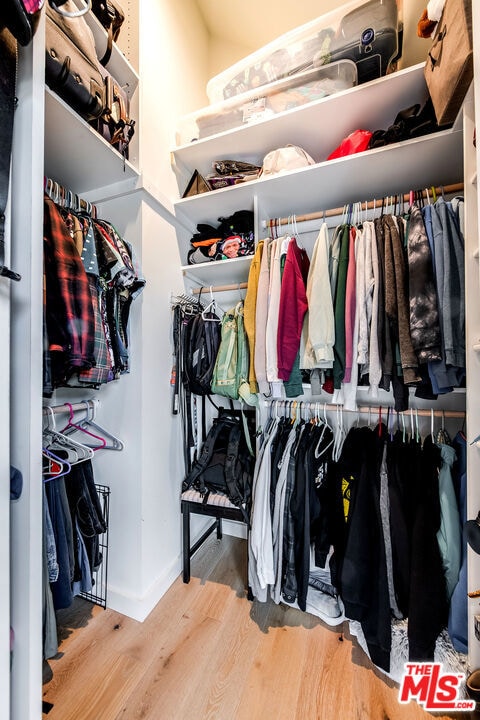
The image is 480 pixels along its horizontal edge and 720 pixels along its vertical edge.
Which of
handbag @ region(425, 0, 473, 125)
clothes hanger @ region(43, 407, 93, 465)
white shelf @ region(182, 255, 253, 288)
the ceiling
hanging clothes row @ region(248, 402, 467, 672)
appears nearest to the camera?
handbag @ region(425, 0, 473, 125)

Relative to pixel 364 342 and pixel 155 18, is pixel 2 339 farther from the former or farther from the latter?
pixel 155 18

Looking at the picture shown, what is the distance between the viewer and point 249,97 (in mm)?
1366

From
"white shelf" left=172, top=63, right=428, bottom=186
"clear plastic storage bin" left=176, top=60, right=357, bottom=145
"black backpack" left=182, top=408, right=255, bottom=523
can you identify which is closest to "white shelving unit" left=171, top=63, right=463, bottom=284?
"white shelf" left=172, top=63, right=428, bottom=186

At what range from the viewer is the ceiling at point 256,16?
1.66m

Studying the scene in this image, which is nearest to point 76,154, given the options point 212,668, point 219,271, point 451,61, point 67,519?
point 219,271

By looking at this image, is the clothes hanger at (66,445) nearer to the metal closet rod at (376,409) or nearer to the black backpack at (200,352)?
the black backpack at (200,352)

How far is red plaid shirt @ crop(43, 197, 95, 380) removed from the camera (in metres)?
0.91

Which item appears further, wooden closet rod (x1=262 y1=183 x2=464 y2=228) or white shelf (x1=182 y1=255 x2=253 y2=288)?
white shelf (x1=182 y1=255 x2=253 y2=288)

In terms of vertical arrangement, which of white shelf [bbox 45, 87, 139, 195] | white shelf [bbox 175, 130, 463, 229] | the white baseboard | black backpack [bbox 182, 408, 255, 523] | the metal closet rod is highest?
white shelf [bbox 45, 87, 139, 195]

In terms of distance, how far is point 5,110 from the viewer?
585 mm

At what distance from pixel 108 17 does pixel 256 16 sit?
124 cm

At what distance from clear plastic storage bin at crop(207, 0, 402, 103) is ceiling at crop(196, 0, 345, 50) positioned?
0.75m

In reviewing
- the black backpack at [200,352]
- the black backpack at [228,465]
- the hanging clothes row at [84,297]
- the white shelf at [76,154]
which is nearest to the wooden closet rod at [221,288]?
the black backpack at [200,352]

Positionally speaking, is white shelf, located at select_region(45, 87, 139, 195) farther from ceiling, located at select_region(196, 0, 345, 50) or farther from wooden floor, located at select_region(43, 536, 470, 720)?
wooden floor, located at select_region(43, 536, 470, 720)
